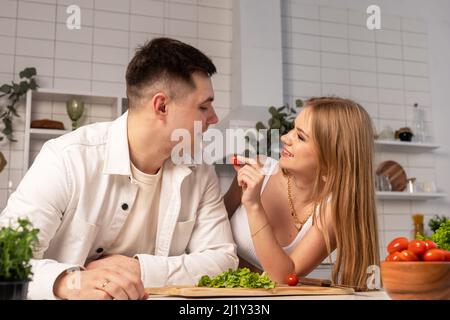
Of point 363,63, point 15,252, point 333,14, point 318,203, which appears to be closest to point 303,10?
point 333,14

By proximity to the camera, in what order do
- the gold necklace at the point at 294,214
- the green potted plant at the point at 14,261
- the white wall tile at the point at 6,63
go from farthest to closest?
1. the white wall tile at the point at 6,63
2. the gold necklace at the point at 294,214
3. the green potted plant at the point at 14,261

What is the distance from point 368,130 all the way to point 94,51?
1810 mm

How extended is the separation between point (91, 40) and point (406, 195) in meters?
1.91

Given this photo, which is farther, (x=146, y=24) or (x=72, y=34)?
(x=146, y=24)

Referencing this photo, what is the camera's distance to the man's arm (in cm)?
115

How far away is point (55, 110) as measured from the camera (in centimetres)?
272

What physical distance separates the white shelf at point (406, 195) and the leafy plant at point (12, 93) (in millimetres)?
1874

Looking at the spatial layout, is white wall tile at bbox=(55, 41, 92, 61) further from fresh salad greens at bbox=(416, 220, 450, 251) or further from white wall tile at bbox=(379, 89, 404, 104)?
fresh salad greens at bbox=(416, 220, 450, 251)

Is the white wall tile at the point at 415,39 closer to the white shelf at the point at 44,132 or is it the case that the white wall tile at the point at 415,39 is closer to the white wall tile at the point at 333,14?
the white wall tile at the point at 333,14

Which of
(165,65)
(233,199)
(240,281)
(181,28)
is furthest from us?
(181,28)

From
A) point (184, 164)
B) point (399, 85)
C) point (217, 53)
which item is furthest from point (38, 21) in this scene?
point (399, 85)

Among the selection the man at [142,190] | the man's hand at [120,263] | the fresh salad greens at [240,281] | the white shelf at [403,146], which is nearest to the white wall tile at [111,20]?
the white shelf at [403,146]

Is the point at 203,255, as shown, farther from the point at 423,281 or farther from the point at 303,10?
the point at 303,10

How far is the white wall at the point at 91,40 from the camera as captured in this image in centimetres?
272
